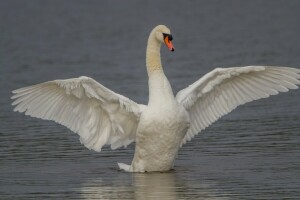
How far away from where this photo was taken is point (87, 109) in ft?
54.9

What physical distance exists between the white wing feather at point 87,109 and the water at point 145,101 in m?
0.45

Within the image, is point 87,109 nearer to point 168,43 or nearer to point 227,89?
point 168,43

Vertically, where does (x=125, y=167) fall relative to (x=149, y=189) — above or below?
above

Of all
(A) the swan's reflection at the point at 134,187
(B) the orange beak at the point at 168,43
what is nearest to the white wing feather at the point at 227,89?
(B) the orange beak at the point at 168,43

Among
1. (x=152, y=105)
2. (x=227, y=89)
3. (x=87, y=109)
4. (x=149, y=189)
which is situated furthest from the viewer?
(x=227, y=89)

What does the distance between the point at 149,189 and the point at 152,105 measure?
5.38 feet

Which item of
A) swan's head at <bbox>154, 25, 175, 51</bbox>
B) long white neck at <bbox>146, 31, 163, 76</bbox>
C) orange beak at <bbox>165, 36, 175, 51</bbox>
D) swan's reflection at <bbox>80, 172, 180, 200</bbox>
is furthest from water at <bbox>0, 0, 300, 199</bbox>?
swan's head at <bbox>154, 25, 175, 51</bbox>

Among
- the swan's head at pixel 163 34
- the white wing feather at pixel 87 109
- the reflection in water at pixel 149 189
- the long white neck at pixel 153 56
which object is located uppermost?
the swan's head at pixel 163 34

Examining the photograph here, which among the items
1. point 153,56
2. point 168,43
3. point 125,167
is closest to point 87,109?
point 125,167

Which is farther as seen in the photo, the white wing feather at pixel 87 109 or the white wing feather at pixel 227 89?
the white wing feather at pixel 227 89

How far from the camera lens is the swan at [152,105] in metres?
16.2

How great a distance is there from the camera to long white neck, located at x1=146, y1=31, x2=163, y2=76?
54.9 ft

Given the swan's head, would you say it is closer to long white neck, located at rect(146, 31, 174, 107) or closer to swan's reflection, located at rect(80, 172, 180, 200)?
long white neck, located at rect(146, 31, 174, 107)

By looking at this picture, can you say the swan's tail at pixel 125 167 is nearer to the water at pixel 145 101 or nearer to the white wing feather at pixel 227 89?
the water at pixel 145 101
